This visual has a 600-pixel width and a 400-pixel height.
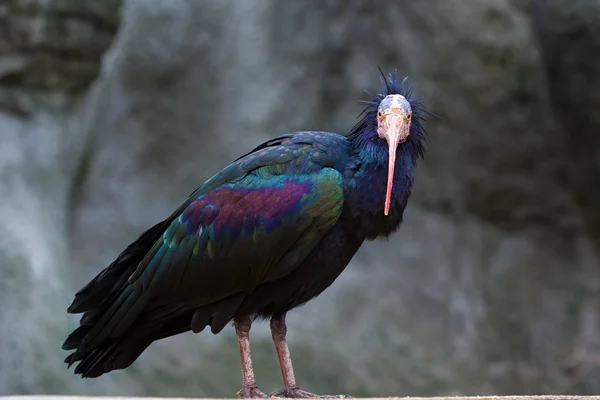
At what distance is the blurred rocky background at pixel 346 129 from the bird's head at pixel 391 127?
11.1 ft

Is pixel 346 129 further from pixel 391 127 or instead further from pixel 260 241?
pixel 260 241

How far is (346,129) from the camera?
27.6ft

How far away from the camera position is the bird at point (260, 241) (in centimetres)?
458

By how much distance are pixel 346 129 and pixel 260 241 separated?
397 cm

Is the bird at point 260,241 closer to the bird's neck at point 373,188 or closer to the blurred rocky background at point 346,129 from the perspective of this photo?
the bird's neck at point 373,188

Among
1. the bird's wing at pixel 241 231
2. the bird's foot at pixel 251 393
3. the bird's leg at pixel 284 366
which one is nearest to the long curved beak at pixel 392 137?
the bird's wing at pixel 241 231

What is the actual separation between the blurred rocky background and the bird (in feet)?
9.86

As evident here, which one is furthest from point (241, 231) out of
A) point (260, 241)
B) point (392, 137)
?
point (392, 137)

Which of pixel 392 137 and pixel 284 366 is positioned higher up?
pixel 392 137

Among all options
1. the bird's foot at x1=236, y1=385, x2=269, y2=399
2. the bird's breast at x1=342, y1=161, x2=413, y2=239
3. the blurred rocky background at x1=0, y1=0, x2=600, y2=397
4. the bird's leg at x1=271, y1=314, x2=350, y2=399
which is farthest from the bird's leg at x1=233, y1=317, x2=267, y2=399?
the blurred rocky background at x1=0, y1=0, x2=600, y2=397

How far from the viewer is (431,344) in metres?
8.26

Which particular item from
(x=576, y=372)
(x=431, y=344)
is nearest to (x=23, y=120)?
(x=431, y=344)

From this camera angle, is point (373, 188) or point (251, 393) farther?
point (373, 188)

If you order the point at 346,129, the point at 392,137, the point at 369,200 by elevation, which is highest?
the point at 346,129
